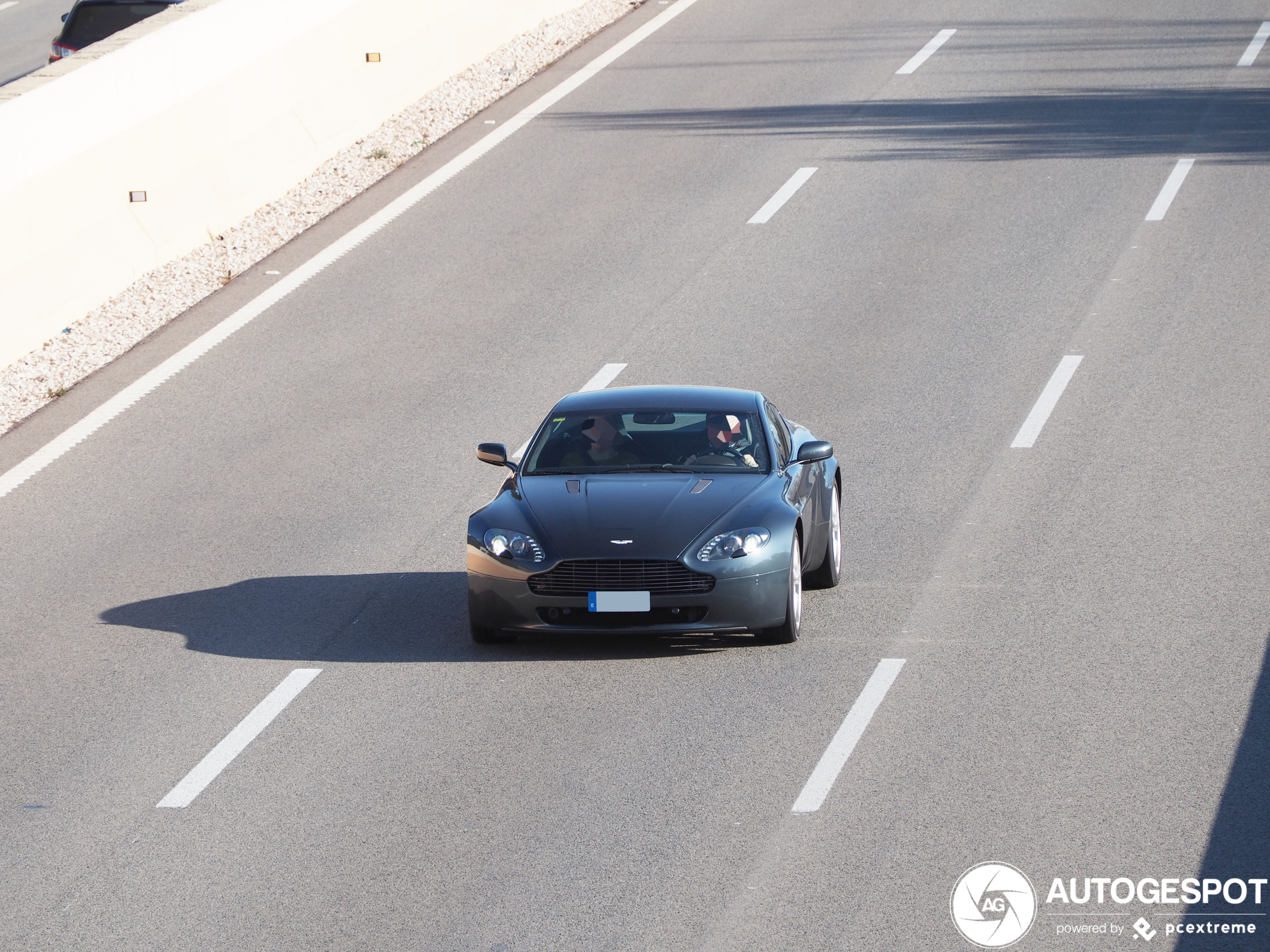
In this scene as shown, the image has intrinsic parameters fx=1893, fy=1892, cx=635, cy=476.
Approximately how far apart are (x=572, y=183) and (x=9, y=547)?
10549 mm

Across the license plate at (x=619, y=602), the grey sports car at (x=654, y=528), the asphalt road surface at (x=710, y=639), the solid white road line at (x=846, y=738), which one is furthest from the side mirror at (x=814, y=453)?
the license plate at (x=619, y=602)

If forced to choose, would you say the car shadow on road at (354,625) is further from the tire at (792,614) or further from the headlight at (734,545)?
the headlight at (734,545)

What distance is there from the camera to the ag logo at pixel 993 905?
6.83 meters

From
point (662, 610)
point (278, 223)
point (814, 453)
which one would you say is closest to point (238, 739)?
point (662, 610)

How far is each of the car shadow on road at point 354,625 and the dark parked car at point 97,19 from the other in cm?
1512

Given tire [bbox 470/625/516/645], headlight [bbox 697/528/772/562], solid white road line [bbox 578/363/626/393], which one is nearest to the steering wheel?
headlight [bbox 697/528/772/562]

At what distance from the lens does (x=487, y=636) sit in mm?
10680

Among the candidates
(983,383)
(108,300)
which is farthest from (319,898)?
(108,300)

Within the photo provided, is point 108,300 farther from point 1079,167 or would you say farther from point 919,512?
point 1079,167

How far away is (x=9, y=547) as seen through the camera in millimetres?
13016

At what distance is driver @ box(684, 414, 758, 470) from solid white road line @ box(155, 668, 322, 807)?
272cm

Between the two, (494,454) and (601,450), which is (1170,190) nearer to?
(601,450)

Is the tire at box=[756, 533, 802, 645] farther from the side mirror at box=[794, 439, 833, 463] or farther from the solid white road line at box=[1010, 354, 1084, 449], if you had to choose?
the solid white road line at box=[1010, 354, 1084, 449]

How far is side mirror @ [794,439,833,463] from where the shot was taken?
449 inches
